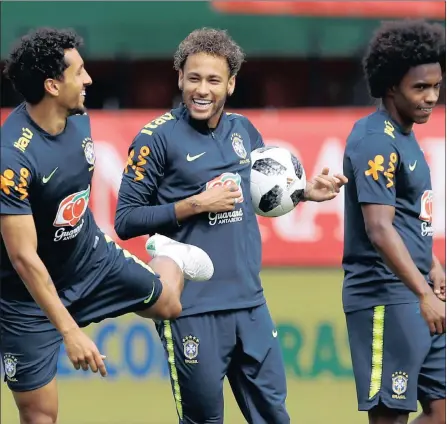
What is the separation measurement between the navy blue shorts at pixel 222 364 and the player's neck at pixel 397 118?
3.94 ft

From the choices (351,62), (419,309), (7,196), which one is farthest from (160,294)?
(351,62)

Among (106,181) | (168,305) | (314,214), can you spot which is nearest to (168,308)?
(168,305)

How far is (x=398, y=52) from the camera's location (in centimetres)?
584

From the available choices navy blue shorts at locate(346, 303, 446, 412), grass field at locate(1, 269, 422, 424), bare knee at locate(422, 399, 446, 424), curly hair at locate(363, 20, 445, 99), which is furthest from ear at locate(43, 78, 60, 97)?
grass field at locate(1, 269, 422, 424)

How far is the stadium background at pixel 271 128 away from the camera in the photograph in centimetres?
823

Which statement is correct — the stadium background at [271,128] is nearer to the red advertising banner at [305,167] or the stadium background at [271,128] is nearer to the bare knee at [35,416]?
the red advertising banner at [305,167]

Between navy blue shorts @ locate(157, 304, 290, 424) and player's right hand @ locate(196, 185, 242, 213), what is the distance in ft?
1.75

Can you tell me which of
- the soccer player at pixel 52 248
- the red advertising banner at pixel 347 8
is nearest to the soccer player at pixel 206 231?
the soccer player at pixel 52 248

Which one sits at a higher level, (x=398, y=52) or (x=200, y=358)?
(x=398, y=52)

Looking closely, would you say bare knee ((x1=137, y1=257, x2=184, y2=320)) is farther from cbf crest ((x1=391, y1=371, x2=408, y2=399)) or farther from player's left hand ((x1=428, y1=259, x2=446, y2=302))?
player's left hand ((x1=428, y1=259, x2=446, y2=302))

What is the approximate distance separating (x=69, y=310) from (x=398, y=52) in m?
2.15

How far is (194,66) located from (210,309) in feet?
4.03

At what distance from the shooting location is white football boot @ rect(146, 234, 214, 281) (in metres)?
5.50

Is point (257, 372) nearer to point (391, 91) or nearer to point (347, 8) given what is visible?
point (391, 91)
